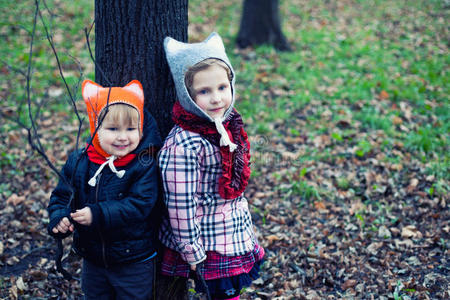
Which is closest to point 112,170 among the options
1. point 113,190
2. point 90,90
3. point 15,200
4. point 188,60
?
point 113,190

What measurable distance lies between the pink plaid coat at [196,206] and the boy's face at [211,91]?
19 cm

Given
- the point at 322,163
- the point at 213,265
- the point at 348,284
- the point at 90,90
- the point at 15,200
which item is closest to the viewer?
the point at 90,90

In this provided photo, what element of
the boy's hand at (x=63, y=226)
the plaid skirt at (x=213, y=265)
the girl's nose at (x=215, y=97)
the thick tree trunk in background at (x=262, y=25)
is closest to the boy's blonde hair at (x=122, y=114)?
the girl's nose at (x=215, y=97)

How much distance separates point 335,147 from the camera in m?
5.34

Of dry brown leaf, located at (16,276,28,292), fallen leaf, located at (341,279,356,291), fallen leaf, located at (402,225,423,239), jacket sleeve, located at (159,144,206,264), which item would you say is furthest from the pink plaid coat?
fallen leaf, located at (402,225,423,239)

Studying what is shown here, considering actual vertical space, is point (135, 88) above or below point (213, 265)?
above

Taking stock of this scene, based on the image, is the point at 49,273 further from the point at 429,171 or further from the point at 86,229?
the point at 429,171

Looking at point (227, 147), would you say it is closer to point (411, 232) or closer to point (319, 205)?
point (319, 205)

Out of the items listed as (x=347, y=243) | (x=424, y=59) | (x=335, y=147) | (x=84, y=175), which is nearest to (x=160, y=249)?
(x=84, y=175)

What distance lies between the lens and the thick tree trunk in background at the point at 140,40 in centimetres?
265

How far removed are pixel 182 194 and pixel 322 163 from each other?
3.06 metres

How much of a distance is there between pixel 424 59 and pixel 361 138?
11.4ft

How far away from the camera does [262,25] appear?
8.43 m

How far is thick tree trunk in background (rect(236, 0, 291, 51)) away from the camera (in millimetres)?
8344
